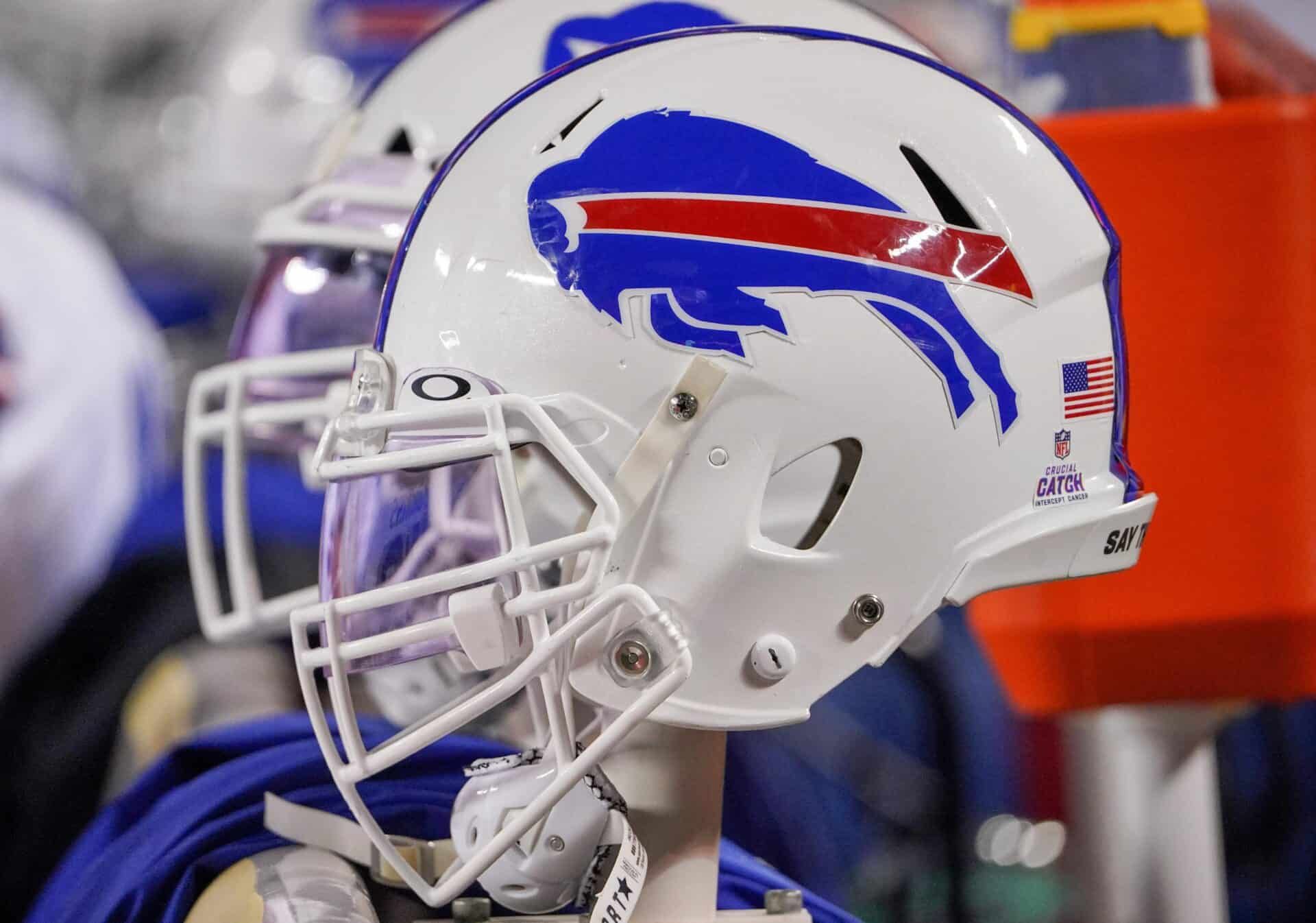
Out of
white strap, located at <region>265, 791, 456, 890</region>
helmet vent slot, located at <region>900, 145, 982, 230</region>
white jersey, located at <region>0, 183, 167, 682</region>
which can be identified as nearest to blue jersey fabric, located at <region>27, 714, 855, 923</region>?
white strap, located at <region>265, 791, 456, 890</region>

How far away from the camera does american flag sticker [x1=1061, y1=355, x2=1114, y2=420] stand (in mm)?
893

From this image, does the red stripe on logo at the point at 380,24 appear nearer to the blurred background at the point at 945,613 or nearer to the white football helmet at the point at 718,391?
the blurred background at the point at 945,613

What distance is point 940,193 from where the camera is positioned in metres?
0.88

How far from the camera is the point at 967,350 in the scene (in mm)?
859

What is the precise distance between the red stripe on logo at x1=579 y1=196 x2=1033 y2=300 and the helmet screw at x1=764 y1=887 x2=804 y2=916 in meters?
0.42

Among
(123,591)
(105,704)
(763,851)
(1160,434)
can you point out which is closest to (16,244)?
(123,591)

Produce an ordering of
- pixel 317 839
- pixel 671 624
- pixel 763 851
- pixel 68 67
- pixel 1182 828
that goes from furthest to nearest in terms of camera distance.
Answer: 1. pixel 68 67
2. pixel 763 851
3. pixel 1182 828
4. pixel 317 839
5. pixel 671 624

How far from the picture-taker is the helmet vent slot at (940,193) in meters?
0.88

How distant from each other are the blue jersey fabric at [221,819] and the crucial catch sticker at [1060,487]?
0.34 m

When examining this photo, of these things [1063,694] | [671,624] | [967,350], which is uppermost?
[967,350]

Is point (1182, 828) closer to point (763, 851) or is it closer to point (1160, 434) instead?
point (1160, 434)

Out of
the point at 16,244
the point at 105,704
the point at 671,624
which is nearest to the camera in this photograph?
the point at 671,624

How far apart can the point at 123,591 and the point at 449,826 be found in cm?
144

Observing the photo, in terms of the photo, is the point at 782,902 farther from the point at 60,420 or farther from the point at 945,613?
the point at 60,420
